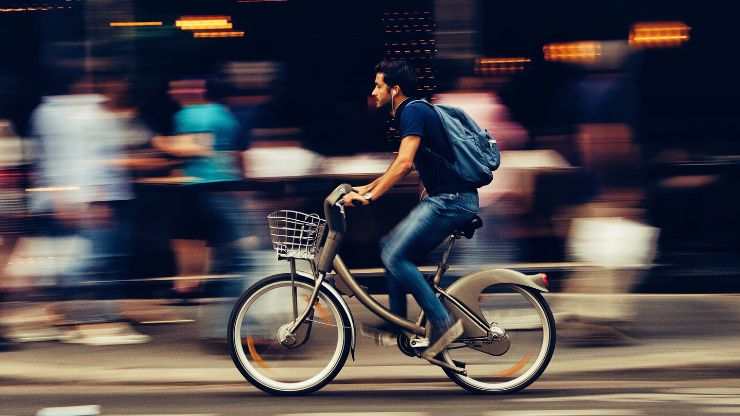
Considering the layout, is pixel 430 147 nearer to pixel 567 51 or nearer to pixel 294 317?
pixel 294 317

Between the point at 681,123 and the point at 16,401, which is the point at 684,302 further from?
the point at 16,401

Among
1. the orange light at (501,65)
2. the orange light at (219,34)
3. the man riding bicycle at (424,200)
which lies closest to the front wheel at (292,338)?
the man riding bicycle at (424,200)

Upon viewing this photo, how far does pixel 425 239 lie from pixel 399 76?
812 mm

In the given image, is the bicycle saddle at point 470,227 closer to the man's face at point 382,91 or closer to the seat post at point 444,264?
the seat post at point 444,264

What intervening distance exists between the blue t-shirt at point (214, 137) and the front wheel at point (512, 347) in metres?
2.39

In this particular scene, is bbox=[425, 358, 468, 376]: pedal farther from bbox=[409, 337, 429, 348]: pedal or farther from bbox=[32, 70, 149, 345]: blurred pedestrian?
bbox=[32, 70, 149, 345]: blurred pedestrian

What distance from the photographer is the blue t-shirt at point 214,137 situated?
8.41m

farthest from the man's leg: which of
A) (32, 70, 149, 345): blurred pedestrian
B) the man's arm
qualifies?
(32, 70, 149, 345): blurred pedestrian

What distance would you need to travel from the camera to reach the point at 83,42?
938 centimetres

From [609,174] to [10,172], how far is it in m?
3.84

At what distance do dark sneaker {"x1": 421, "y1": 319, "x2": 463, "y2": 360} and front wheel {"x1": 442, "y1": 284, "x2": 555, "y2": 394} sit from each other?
0.11m

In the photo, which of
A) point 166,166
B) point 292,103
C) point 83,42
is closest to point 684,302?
point 292,103

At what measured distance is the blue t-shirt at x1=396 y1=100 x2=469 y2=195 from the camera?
20.8 feet

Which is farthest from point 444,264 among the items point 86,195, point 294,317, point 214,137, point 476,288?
point 86,195
